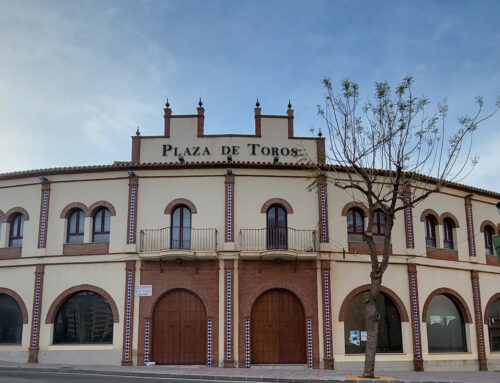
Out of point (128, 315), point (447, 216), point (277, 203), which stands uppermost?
point (277, 203)

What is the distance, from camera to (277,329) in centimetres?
2098

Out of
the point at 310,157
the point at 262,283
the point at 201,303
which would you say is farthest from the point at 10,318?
the point at 310,157

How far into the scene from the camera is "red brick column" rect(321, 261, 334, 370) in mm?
20500

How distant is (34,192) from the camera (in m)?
22.9

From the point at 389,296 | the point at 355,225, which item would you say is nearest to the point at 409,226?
the point at 355,225

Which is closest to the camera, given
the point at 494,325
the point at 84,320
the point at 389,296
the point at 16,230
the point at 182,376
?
the point at 182,376

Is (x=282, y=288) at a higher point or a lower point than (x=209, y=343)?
higher

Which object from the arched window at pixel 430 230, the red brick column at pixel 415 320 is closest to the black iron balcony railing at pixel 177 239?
the red brick column at pixel 415 320

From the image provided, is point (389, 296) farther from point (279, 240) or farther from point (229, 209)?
point (229, 209)

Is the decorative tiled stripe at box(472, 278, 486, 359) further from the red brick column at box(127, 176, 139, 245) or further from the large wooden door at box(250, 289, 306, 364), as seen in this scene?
the red brick column at box(127, 176, 139, 245)

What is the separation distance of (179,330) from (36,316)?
18.8 ft

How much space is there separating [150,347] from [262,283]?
4888 mm

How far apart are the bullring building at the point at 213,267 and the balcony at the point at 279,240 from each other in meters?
0.04

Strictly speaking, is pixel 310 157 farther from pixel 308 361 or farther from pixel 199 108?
pixel 308 361
